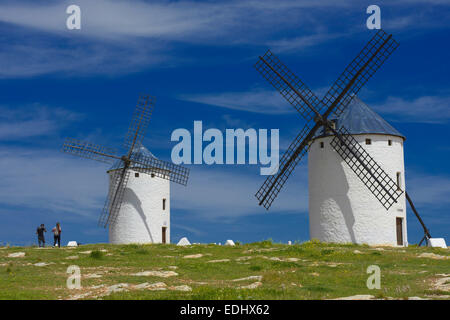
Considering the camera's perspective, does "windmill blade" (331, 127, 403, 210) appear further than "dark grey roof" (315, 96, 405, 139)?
No

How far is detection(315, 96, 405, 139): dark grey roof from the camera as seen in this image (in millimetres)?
35125

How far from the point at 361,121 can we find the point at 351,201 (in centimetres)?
502

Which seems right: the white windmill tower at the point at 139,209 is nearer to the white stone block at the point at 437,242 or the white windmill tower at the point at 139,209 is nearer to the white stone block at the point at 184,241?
the white stone block at the point at 184,241

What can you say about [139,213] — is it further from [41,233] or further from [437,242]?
[437,242]

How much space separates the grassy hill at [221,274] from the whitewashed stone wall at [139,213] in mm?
11071

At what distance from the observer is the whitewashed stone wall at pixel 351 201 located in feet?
113

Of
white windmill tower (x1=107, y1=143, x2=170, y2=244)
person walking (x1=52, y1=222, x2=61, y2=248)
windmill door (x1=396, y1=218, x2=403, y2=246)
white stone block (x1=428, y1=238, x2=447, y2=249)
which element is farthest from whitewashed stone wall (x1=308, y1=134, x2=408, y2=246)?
person walking (x1=52, y1=222, x2=61, y2=248)

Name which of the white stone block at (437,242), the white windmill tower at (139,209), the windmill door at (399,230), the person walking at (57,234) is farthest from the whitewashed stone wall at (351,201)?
the person walking at (57,234)

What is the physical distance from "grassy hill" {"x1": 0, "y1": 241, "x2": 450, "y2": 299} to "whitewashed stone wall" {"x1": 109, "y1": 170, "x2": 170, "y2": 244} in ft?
36.3

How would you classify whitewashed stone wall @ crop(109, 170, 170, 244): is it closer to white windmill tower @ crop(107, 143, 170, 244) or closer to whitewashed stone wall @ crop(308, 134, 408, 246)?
white windmill tower @ crop(107, 143, 170, 244)
